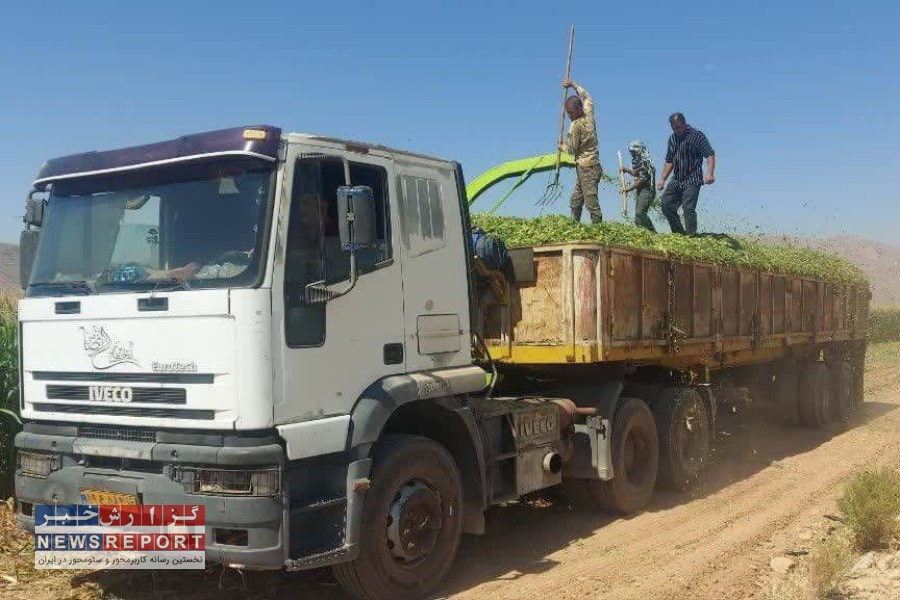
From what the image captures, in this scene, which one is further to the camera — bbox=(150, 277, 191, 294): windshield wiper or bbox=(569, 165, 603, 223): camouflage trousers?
bbox=(569, 165, 603, 223): camouflage trousers

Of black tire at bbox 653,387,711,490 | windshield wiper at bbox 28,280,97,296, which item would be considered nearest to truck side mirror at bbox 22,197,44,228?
windshield wiper at bbox 28,280,97,296

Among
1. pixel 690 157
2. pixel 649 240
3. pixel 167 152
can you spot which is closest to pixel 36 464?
pixel 167 152

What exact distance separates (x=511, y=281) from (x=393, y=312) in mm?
2401

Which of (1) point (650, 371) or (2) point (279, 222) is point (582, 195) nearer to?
(1) point (650, 371)

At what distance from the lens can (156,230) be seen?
16.5ft

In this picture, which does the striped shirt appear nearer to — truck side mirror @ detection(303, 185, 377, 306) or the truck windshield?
truck side mirror @ detection(303, 185, 377, 306)

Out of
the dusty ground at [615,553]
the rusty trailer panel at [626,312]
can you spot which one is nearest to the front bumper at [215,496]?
the dusty ground at [615,553]

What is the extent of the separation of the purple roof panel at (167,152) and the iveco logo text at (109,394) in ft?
4.56

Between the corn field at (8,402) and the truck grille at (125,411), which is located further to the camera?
the corn field at (8,402)

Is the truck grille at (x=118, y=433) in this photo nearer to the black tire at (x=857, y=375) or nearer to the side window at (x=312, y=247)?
the side window at (x=312, y=247)

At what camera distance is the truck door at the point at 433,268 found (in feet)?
18.5

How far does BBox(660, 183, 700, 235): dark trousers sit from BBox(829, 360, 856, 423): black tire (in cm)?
502

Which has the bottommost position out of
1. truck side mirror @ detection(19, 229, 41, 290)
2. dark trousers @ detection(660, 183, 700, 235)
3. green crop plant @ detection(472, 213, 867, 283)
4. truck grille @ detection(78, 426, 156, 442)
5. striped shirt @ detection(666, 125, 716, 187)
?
truck grille @ detection(78, 426, 156, 442)

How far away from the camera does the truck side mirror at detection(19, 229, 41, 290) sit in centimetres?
552
